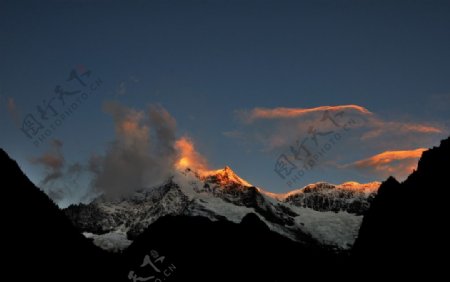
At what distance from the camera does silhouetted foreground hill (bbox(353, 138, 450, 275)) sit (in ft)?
160

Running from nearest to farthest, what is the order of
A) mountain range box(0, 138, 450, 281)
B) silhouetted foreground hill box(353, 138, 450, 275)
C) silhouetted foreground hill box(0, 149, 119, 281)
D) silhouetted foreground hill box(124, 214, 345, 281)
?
1. silhouetted foreground hill box(0, 149, 119, 281)
2. mountain range box(0, 138, 450, 281)
3. silhouetted foreground hill box(353, 138, 450, 275)
4. silhouetted foreground hill box(124, 214, 345, 281)

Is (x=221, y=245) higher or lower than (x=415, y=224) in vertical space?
lower

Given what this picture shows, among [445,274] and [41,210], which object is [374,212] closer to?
[445,274]

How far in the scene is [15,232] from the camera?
83.6 feet

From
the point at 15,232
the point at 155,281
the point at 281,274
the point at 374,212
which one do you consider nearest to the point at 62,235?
the point at 15,232

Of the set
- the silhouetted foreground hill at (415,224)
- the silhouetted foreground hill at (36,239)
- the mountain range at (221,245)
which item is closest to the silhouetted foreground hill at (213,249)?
the mountain range at (221,245)

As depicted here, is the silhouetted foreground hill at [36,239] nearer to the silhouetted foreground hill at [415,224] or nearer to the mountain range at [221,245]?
the mountain range at [221,245]

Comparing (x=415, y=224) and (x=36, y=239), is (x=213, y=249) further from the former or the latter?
(x=36, y=239)

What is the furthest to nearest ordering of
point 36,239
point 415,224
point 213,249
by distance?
point 213,249
point 415,224
point 36,239

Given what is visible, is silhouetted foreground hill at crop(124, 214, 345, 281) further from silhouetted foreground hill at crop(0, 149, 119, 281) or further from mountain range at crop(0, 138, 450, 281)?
silhouetted foreground hill at crop(0, 149, 119, 281)

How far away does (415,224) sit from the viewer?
5441 cm

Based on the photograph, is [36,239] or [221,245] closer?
[36,239]

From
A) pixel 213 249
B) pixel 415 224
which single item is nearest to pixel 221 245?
pixel 213 249

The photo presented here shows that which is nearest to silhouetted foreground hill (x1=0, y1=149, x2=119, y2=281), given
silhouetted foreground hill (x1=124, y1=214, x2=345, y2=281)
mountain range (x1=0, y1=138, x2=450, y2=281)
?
mountain range (x1=0, y1=138, x2=450, y2=281)
